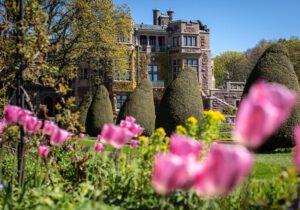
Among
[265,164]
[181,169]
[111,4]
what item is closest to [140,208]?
[181,169]

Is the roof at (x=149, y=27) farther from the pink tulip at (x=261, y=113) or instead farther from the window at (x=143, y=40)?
the pink tulip at (x=261, y=113)

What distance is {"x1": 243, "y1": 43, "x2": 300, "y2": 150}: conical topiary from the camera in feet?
44.8

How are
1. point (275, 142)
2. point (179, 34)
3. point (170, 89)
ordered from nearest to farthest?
point (275, 142), point (170, 89), point (179, 34)

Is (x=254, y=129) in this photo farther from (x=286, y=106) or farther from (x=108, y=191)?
(x=108, y=191)

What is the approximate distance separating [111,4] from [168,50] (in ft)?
55.2

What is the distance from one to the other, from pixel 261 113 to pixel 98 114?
2275 cm

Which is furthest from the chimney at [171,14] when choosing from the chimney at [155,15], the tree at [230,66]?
the tree at [230,66]

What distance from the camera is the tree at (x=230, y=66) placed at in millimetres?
62056

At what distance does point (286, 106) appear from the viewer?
48.6 inches

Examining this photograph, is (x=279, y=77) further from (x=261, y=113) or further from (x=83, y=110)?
(x=83, y=110)

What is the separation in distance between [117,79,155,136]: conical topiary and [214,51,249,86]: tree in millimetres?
41476

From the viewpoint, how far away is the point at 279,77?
13.9m

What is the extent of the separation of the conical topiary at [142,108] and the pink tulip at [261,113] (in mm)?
19253

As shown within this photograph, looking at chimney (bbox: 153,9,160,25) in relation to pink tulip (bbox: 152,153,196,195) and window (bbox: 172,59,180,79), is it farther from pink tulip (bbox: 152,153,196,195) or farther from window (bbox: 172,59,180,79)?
pink tulip (bbox: 152,153,196,195)
